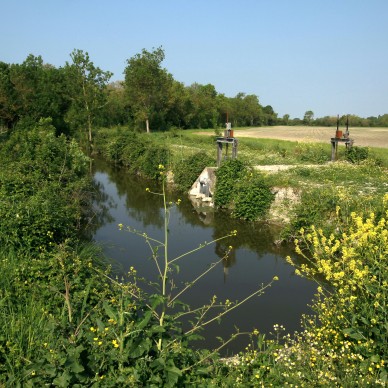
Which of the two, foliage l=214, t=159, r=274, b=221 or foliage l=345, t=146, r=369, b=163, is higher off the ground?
foliage l=345, t=146, r=369, b=163

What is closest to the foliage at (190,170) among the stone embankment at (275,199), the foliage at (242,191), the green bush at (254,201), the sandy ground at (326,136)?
the stone embankment at (275,199)

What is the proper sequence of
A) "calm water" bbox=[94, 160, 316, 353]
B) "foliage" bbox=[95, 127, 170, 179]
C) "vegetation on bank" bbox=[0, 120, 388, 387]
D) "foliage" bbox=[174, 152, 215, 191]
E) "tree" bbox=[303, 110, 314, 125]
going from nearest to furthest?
1. "vegetation on bank" bbox=[0, 120, 388, 387]
2. "calm water" bbox=[94, 160, 316, 353]
3. "foliage" bbox=[174, 152, 215, 191]
4. "foliage" bbox=[95, 127, 170, 179]
5. "tree" bbox=[303, 110, 314, 125]

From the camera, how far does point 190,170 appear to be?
22.2m

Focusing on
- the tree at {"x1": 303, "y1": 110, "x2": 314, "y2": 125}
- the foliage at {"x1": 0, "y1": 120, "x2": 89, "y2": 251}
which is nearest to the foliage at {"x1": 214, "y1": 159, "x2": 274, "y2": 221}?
the foliage at {"x1": 0, "y1": 120, "x2": 89, "y2": 251}

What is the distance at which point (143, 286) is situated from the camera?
9.62 m

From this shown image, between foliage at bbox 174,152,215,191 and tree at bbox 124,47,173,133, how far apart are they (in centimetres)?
2584

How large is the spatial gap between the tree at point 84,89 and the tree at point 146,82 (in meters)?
9.72

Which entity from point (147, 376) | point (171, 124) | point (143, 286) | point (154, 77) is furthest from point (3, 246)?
point (171, 124)

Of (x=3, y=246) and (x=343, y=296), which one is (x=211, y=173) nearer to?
(x=3, y=246)

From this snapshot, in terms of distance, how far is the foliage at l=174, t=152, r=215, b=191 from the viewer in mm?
21938

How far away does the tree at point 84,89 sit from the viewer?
35.6 meters

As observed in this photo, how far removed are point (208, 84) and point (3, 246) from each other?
7648 cm

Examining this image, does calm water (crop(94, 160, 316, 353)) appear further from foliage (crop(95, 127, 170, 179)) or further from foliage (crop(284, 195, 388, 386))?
foliage (crop(95, 127, 170, 179))

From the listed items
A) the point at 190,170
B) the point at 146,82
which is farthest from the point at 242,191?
the point at 146,82
